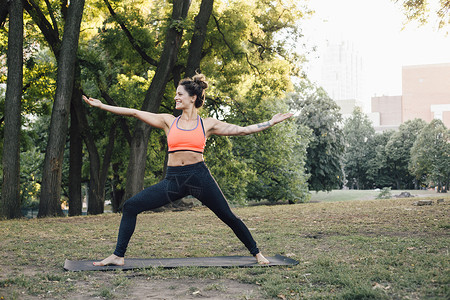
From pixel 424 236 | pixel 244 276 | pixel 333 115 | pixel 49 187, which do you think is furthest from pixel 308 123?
pixel 244 276

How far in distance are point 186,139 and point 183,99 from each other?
0.58 m

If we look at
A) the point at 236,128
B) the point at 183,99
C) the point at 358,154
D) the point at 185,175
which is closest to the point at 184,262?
the point at 185,175

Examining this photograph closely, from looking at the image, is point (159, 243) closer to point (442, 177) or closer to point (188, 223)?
point (188, 223)

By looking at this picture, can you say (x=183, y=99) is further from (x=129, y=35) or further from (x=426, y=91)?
(x=426, y=91)

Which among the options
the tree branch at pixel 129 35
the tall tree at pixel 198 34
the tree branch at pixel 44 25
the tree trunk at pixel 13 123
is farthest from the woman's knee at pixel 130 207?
the tree branch at pixel 129 35

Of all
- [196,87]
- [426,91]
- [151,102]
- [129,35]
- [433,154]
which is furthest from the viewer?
[426,91]

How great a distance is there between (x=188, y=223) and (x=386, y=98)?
168 metres

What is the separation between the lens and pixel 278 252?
7234mm

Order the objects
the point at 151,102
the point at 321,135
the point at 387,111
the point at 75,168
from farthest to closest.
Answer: the point at 387,111 → the point at 321,135 → the point at 75,168 → the point at 151,102

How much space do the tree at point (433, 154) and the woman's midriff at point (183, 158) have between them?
2569 inches

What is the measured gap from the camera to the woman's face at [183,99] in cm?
606

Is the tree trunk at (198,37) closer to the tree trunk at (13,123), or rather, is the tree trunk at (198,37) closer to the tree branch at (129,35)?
the tree branch at (129,35)

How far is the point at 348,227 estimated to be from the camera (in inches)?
383

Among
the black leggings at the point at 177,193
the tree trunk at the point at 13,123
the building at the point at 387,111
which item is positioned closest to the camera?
the black leggings at the point at 177,193
